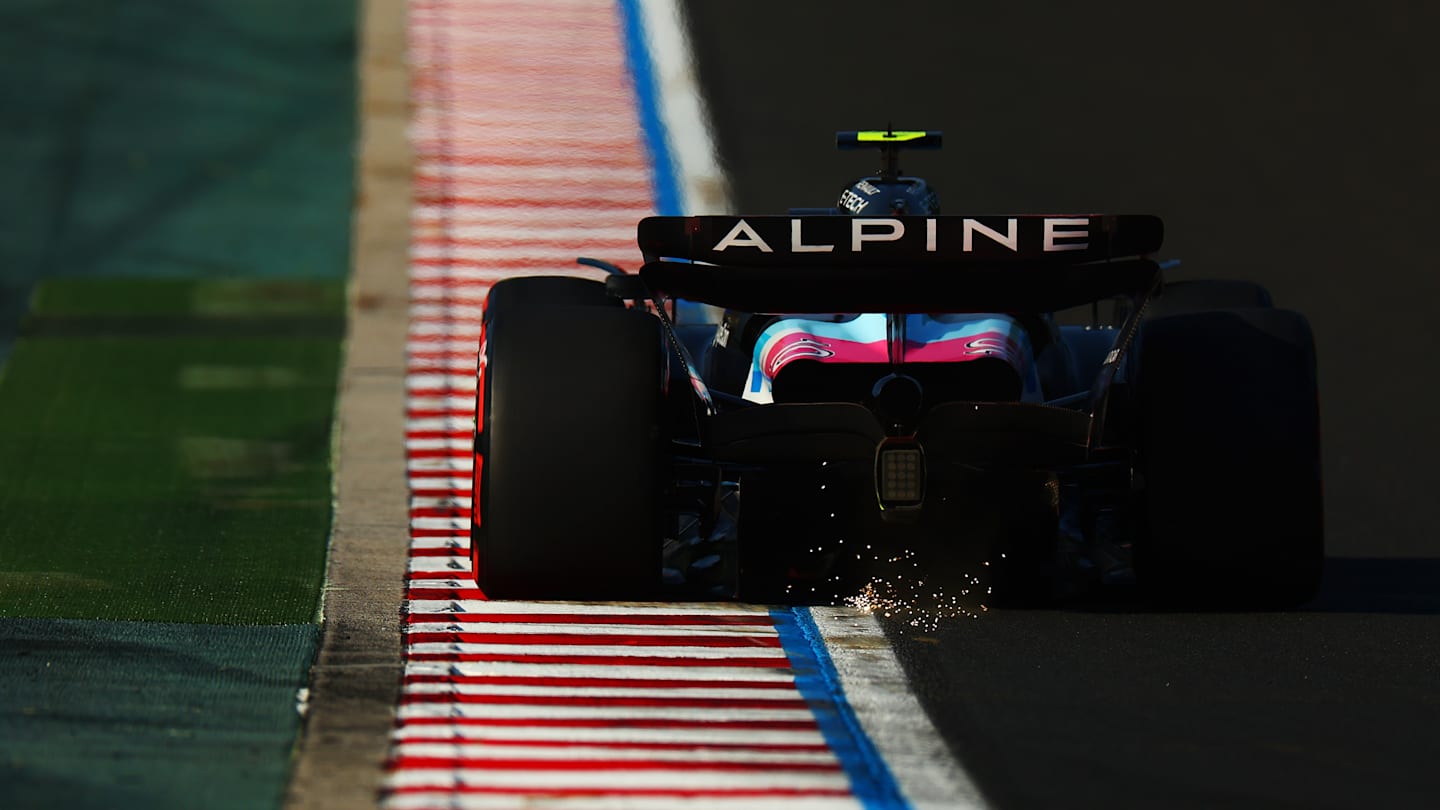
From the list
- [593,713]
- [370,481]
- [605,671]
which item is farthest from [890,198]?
[593,713]

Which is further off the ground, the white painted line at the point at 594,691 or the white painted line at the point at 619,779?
the white painted line at the point at 619,779

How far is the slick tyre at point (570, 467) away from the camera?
7.01 m

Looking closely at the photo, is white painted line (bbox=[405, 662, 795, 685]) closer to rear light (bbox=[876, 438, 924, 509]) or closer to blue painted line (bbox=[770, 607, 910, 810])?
blue painted line (bbox=[770, 607, 910, 810])

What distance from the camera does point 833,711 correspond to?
5961 millimetres

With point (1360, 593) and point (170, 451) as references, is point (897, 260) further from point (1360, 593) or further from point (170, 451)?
point (170, 451)

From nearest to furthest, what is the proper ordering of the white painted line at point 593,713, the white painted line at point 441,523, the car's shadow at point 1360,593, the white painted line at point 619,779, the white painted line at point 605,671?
the white painted line at point 619,779 → the white painted line at point 593,713 → the white painted line at point 605,671 → the car's shadow at point 1360,593 → the white painted line at point 441,523

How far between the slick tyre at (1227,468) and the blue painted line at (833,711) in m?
1.21

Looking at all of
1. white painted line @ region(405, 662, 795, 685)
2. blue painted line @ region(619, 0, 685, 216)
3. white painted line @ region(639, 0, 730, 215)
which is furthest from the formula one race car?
blue painted line @ region(619, 0, 685, 216)

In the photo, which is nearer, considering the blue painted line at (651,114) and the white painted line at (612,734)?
the white painted line at (612,734)

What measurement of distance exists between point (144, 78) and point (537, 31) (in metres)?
3.18

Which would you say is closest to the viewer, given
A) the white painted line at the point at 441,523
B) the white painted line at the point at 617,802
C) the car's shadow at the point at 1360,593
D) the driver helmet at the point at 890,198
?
the white painted line at the point at 617,802

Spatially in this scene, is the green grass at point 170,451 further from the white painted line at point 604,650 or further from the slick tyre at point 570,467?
the slick tyre at point 570,467

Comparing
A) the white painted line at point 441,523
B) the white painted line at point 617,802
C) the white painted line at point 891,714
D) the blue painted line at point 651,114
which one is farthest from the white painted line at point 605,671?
the blue painted line at point 651,114

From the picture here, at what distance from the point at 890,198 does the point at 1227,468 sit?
6.49 feet
